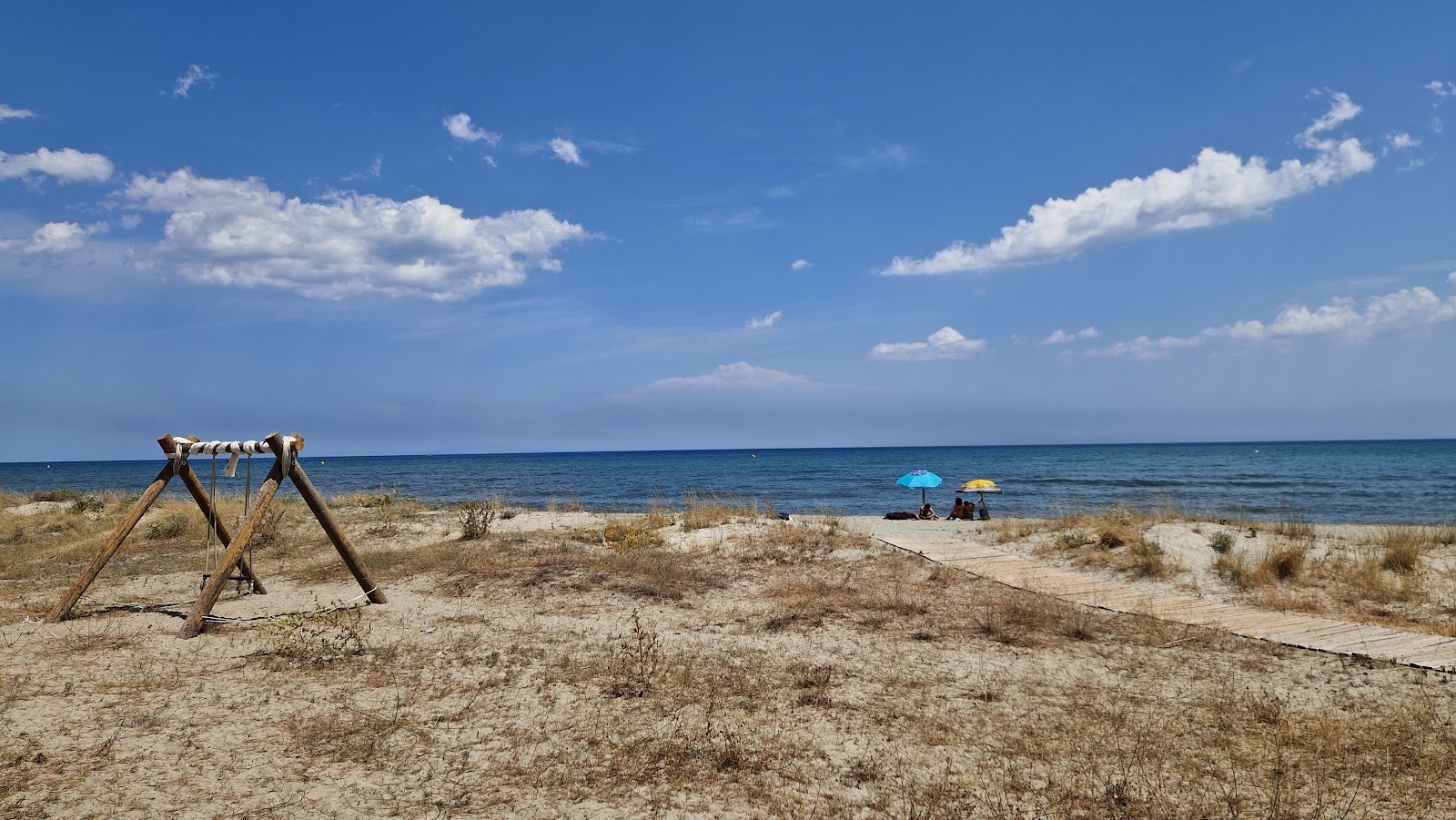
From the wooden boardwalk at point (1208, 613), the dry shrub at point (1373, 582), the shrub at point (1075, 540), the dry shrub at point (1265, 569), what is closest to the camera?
the wooden boardwalk at point (1208, 613)

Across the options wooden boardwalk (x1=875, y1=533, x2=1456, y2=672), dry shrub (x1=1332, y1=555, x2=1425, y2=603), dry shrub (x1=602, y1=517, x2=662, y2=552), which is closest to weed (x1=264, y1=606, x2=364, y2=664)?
dry shrub (x1=602, y1=517, x2=662, y2=552)

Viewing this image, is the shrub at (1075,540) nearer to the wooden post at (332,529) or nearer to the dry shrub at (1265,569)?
the dry shrub at (1265,569)

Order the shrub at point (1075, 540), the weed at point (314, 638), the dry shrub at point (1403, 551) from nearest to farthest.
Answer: the weed at point (314, 638) → the dry shrub at point (1403, 551) → the shrub at point (1075, 540)

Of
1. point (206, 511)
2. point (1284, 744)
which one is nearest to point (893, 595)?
point (1284, 744)

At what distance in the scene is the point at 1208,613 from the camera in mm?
9609

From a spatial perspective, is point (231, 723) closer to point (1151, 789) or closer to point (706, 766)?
point (706, 766)

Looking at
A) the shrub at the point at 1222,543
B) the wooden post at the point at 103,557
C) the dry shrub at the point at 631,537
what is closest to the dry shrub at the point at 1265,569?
the shrub at the point at 1222,543

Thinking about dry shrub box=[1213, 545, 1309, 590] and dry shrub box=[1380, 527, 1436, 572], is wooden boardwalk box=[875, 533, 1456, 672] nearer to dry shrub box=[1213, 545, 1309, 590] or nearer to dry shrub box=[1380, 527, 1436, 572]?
dry shrub box=[1213, 545, 1309, 590]

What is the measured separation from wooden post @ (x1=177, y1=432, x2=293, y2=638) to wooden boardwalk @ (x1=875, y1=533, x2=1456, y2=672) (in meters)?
9.34

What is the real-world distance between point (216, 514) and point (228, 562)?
161cm

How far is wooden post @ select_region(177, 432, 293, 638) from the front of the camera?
8.17 m

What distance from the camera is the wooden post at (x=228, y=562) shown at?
8.17 m

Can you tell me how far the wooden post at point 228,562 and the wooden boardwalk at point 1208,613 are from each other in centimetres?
934

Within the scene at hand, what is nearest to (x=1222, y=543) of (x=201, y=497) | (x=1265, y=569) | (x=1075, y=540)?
(x=1265, y=569)
